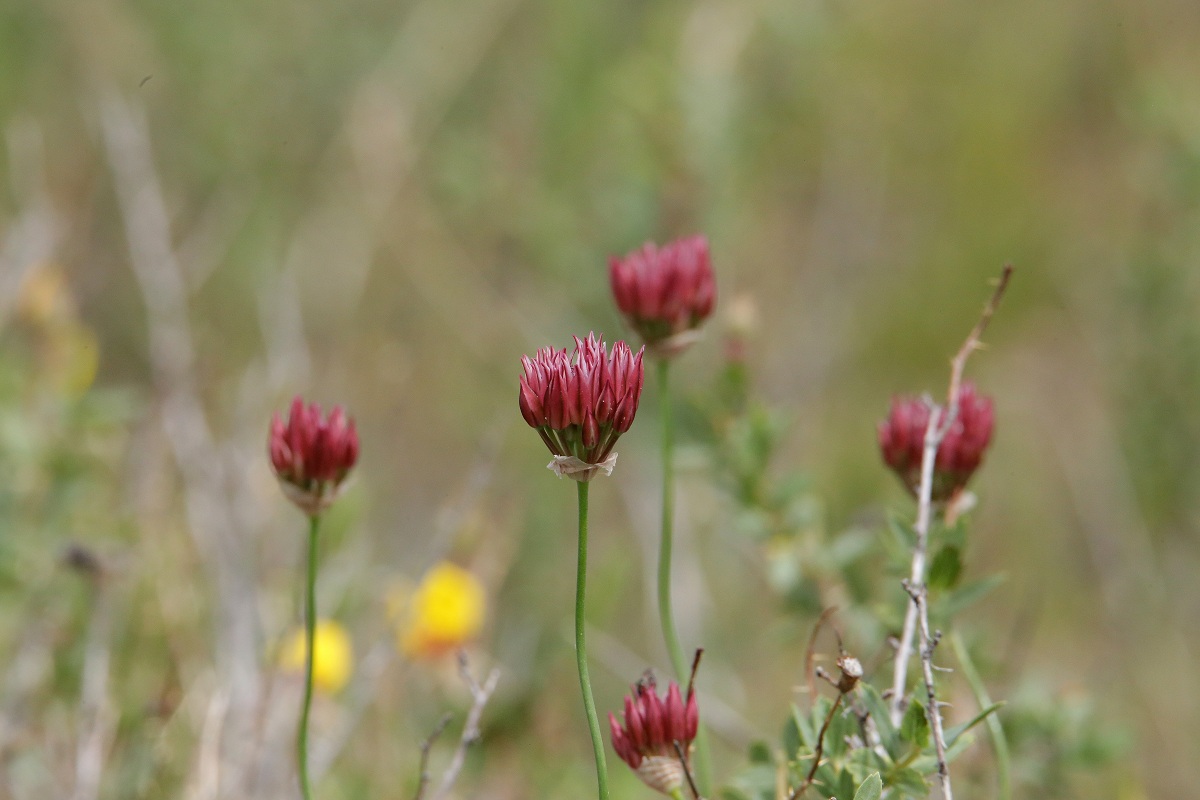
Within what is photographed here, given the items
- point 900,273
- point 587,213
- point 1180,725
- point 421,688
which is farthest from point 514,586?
point 900,273

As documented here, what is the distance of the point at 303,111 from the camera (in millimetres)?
5434

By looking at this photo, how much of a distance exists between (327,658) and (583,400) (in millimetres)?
1377

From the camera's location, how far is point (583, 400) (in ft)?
2.98

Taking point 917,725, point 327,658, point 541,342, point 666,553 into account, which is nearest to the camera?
point 917,725

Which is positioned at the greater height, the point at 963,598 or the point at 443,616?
the point at 443,616

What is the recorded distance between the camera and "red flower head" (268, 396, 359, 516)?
3.65 ft

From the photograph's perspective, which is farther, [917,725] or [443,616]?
[443,616]

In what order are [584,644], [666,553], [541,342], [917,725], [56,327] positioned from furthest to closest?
[541,342] < [56,327] < [666,553] < [917,725] < [584,644]

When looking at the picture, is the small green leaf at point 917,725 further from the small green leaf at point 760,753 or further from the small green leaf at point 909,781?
the small green leaf at point 760,753

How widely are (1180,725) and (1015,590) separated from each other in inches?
28.9

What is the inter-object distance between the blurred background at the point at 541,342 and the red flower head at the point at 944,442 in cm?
23

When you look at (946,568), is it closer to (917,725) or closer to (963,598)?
(963,598)

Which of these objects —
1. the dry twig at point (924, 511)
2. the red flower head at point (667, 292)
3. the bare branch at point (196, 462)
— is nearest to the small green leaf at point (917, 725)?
the dry twig at point (924, 511)

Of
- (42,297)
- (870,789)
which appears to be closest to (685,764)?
(870,789)
